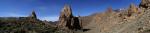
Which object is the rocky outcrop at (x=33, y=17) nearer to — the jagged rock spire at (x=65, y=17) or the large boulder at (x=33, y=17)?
the large boulder at (x=33, y=17)

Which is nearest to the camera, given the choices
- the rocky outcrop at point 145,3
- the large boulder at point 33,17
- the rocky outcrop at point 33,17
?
the rocky outcrop at point 145,3

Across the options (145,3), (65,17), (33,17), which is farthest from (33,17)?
(145,3)

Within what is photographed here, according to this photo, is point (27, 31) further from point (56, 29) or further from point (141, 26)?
point (141, 26)

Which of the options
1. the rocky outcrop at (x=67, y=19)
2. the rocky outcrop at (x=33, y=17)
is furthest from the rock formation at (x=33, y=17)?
the rocky outcrop at (x=67, y=19)

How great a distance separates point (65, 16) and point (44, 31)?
11.6m

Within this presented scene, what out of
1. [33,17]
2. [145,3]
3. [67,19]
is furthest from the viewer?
[33,17]

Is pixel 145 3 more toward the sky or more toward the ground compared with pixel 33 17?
more toward the ground

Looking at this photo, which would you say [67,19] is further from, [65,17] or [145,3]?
[145,3]

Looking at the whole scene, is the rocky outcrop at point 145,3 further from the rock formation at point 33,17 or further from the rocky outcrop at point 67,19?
the rock formation at point 33,17

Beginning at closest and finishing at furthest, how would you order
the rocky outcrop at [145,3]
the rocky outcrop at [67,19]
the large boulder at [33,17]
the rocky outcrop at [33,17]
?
the rocky outcrop at [145,3] → the rocky outcrop at [67,19] → the large boulder at [33,17] → the rocky outcrop at [33,17]

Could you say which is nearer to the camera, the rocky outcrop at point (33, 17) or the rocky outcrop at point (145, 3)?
the rocky outcrop at point (145, 3)

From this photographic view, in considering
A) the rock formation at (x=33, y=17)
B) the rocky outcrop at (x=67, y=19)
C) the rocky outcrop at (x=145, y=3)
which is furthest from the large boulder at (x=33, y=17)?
the rocky outcrop at (x=145, y=3)

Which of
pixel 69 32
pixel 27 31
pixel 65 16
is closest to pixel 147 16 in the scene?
pixel 27 31

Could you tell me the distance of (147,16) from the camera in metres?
16.7
